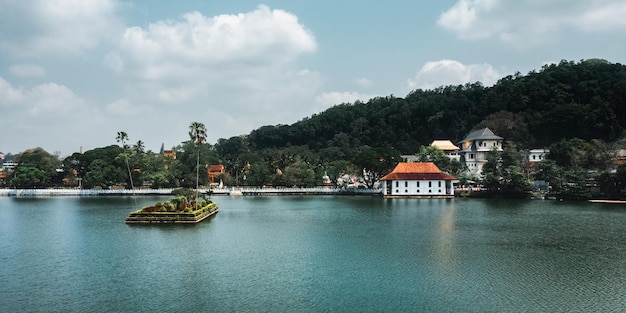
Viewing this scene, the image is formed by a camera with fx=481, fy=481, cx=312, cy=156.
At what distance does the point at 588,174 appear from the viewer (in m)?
62.2

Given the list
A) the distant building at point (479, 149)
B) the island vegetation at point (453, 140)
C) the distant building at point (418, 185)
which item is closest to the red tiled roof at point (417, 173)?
the distant building at point (418, 185)

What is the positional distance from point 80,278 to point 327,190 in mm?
62376

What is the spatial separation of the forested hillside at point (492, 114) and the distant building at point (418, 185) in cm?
3860

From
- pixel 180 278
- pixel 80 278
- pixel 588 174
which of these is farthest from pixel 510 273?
pixel 588 174

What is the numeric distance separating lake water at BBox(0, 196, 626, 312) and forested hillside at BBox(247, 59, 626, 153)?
6894 centimetres

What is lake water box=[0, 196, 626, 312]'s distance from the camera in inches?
703

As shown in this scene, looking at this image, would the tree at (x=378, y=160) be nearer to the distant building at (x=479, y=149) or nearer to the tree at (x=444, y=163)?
the tree at (x=444, y=163)

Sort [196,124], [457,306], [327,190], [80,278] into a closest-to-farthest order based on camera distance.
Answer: [457,306], [80,278], [196,124], [327,190]

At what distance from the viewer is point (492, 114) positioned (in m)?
115

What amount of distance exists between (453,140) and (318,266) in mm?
109641

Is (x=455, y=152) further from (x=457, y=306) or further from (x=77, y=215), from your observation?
(x=457, y=306)

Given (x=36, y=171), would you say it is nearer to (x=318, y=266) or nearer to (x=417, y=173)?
(x=417, y=173)

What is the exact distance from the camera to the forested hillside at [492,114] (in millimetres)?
101250

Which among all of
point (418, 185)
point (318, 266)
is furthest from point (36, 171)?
point (318, 266)
